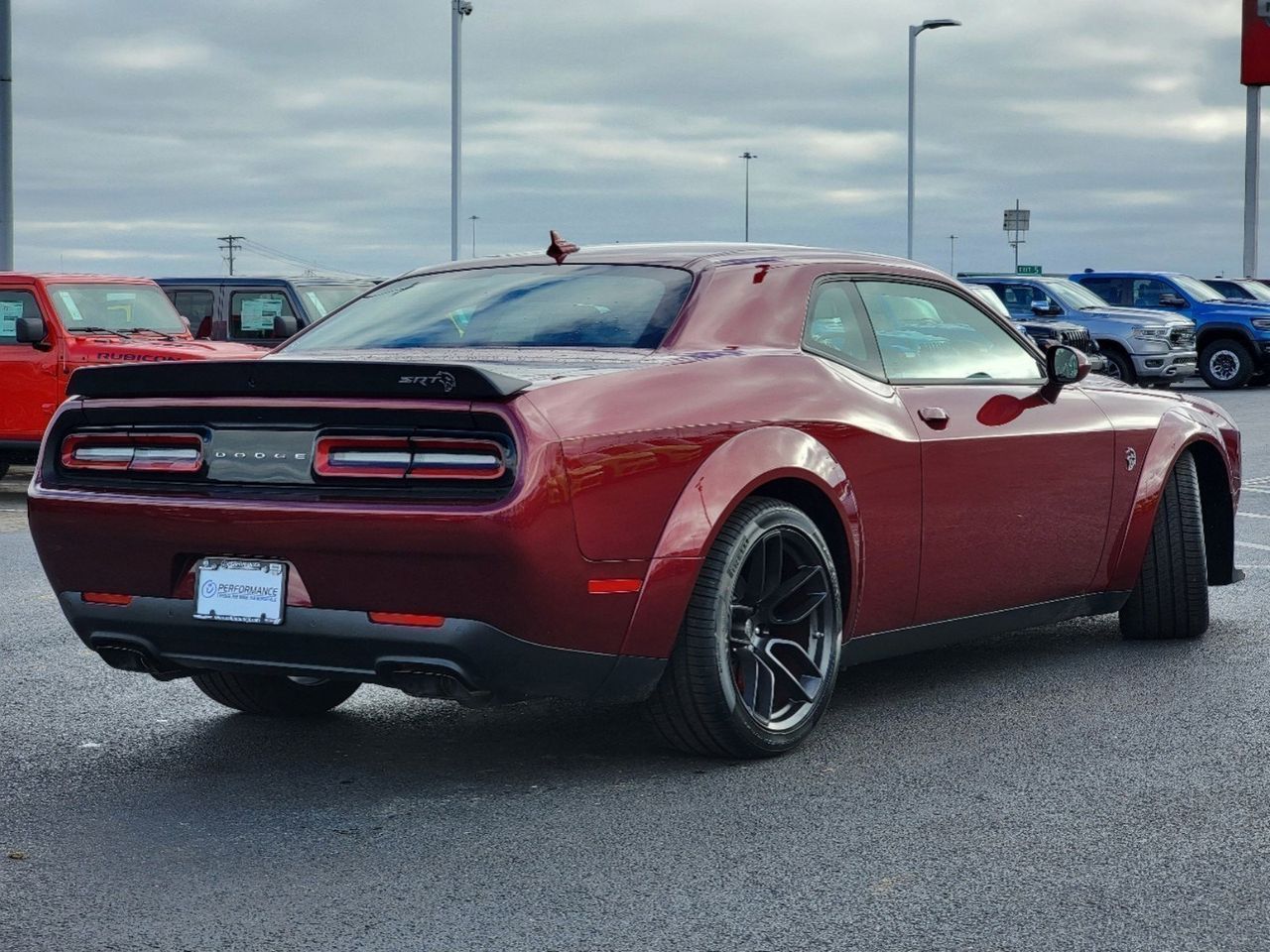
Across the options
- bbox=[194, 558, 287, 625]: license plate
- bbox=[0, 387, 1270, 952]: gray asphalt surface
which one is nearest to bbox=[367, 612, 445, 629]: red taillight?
bbox=[194, 558, 287, 625]: license plate

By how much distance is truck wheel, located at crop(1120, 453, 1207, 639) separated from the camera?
715cm

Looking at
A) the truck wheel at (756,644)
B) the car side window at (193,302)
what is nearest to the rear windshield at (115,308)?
the car side window at (193,302)

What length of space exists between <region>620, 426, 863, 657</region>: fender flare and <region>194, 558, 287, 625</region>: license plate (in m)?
0.88

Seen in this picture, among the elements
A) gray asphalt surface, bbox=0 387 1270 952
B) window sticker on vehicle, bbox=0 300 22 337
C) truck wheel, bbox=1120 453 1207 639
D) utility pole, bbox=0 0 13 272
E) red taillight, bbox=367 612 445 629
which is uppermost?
utility pole, bbox=0 0 13 272

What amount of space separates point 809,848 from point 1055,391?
8.89ft

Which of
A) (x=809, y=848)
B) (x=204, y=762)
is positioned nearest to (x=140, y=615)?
(x=204, y=762)

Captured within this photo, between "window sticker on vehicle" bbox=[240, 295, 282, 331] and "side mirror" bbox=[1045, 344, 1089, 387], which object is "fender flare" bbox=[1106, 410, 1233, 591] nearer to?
"side mirror" bbox=[1045, 344, 1089, 387]

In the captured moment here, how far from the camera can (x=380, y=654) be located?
4723mm

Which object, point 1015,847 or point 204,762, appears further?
point 204,762

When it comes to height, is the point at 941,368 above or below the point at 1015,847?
above

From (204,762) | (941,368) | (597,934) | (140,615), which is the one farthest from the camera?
(941,368)

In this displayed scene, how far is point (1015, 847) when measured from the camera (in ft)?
14.6

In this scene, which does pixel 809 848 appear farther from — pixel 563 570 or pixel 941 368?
pixel 941 368

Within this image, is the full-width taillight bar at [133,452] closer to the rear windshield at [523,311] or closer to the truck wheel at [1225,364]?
the rear windshield at [523,311]
